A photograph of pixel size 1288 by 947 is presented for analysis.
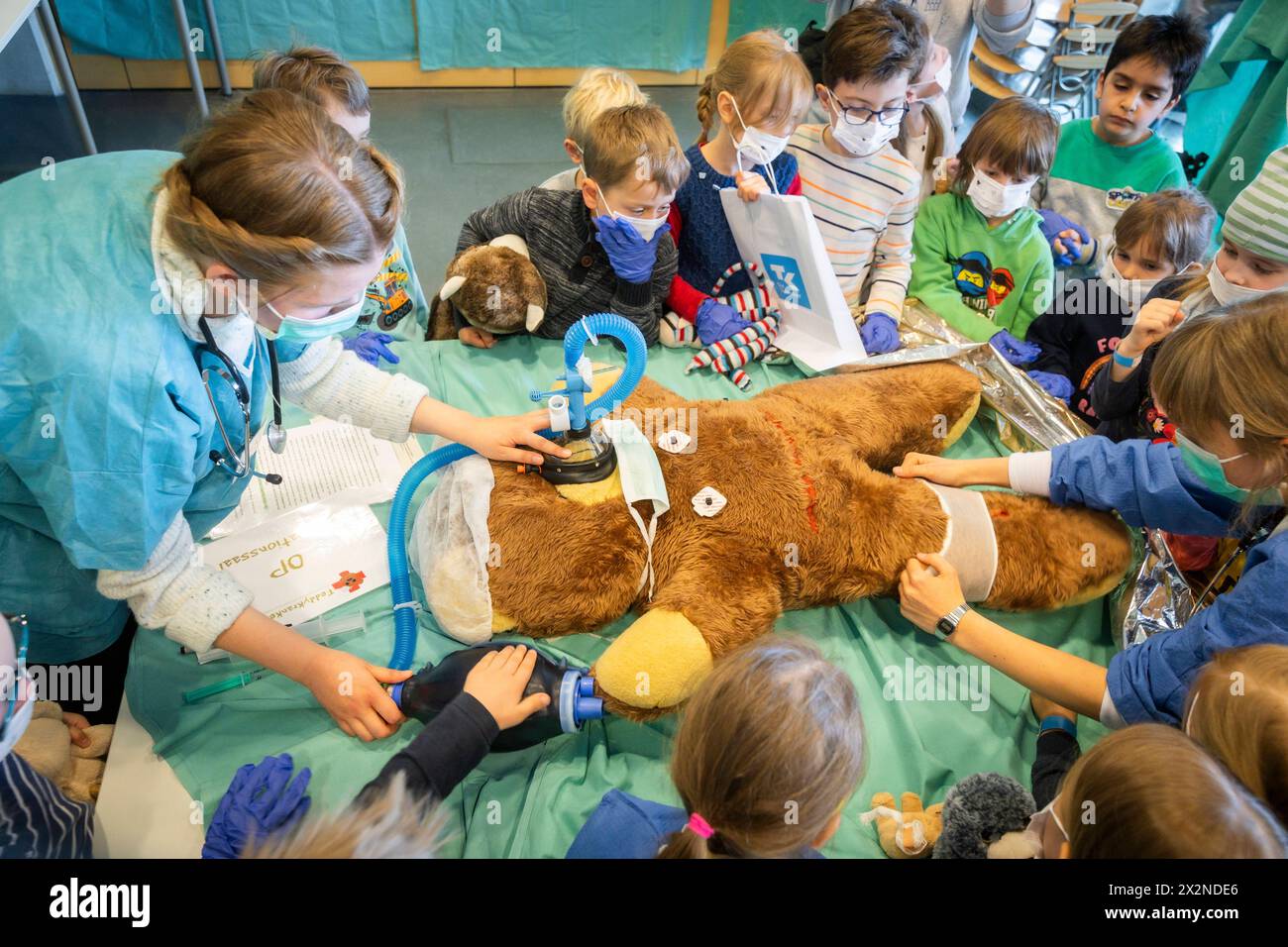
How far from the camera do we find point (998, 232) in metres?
2.19

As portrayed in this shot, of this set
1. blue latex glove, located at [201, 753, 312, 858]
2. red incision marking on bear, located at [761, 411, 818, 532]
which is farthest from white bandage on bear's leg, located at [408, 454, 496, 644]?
red incision marking on bear, located at [761, 411, 818, 532]

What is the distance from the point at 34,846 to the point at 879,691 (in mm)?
1202

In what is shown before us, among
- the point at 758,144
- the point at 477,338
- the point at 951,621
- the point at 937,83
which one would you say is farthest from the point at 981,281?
the point at 477,338

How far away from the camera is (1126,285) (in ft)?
6.65

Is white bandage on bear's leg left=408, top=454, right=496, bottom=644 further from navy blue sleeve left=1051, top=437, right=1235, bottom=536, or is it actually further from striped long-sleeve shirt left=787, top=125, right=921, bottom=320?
striped long-sleeve shirt left=787, top=125, right=921, bottom=320

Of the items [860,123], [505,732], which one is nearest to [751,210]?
[860,123]

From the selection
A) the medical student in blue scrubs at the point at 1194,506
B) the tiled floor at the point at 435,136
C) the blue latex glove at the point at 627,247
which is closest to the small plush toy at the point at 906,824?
the medical student in blue scrubs at the point at 1194,506

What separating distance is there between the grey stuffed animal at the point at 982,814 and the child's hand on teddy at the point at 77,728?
1262 mm

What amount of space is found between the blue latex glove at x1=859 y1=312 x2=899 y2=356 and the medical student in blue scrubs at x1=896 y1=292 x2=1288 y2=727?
2.20ft

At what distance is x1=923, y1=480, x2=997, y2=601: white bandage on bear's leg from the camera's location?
4.83ft

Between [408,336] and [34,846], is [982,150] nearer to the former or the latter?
[408,336]

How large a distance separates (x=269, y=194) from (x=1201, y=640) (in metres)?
1.29

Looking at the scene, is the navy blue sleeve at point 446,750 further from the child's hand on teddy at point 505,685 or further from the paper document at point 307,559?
the paper document at point 307,559

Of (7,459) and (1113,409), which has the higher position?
(7,459)
